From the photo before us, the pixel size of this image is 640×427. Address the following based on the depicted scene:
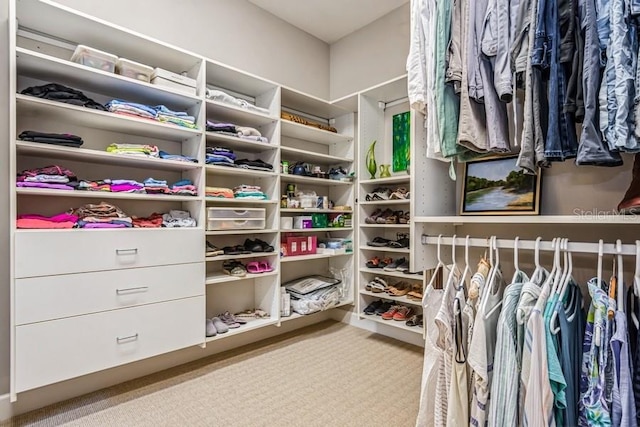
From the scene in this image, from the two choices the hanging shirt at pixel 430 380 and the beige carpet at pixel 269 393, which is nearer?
the hanging shirt at pixel 430 380

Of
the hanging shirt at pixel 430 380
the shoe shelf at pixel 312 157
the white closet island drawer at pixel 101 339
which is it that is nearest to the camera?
the hanging shirt at pixel 430 380

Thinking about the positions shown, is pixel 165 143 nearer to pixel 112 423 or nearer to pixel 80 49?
pixel 80 49

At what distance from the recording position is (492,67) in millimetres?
1312

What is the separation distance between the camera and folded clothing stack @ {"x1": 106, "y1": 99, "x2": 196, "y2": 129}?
1.90m

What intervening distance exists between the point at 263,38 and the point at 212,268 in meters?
2.07

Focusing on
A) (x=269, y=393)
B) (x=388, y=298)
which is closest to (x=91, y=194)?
(x=269, y=393)

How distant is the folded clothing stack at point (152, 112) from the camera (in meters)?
1.90

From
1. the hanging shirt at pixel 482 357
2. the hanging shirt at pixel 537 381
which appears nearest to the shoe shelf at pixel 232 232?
the hanging shirt at pixel 482 357

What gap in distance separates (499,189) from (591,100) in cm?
80

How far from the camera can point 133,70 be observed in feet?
6.52

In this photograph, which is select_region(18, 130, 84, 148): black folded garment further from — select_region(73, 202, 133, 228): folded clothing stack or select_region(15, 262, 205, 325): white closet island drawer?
select_region(15, 262, 205, 325): white closet island drawer

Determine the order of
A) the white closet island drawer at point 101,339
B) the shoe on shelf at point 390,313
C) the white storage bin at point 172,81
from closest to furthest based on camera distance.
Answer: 1. the white closet island drawer at point 101,339
2. the white storage bin at point 172,81
3. the shoe on shelf at point 390,313

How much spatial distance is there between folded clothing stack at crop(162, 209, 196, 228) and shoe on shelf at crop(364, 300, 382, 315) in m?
1.61

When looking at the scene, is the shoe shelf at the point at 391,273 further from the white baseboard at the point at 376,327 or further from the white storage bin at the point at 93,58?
the white storage bin at the point at 93,58
